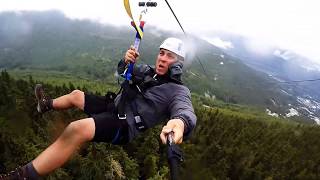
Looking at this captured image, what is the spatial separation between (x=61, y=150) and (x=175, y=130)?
158 centimetres

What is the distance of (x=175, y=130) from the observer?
377 centimetres

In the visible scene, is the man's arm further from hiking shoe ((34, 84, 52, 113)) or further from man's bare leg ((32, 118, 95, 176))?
hiking shoe ((34, 84, 52, 113))

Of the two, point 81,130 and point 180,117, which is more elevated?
point 180,117

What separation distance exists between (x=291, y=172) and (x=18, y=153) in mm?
21004

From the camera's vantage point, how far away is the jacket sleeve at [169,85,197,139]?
4.39 metres

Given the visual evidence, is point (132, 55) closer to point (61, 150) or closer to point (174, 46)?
point (174, 46)

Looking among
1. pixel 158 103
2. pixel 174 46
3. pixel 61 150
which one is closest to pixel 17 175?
pixel 61 150

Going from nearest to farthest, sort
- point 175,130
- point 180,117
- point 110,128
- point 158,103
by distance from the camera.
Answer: point 175,130, point 180,117, point 110,128, point 158,103

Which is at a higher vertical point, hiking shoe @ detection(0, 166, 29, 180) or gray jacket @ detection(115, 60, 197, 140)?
gray jacket @ detection(115, 60, 197, 140)

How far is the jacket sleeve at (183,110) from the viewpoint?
439cm

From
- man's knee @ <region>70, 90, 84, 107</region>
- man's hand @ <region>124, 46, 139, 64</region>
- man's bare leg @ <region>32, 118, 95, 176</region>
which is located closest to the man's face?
man's hand @ <region>124, 46, 139, 64</region>

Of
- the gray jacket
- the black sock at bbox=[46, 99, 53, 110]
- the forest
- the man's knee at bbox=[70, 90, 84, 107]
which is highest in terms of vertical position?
the gray jacket

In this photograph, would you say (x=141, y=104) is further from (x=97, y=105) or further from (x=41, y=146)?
(x=41, y=146)

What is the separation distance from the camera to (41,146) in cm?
1134
